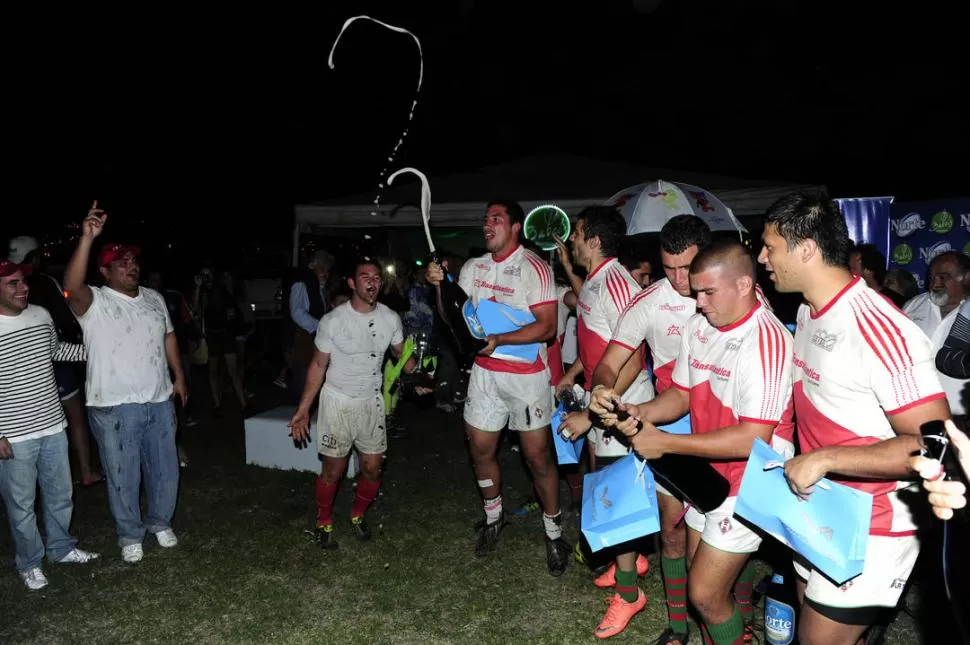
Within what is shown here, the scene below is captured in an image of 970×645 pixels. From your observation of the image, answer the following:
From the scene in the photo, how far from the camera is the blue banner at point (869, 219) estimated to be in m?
8.66

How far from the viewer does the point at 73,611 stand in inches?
177

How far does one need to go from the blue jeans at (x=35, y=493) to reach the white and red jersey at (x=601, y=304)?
3.74m

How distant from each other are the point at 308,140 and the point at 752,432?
27281mm

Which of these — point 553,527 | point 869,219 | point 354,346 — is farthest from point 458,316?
point 869,219

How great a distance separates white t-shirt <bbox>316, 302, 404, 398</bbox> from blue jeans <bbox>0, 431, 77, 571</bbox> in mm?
1920

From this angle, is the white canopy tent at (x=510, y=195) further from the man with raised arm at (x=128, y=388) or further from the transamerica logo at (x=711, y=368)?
the transamerica logo at (x=711, y=368)

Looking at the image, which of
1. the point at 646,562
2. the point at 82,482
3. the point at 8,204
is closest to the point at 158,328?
the point at 82,482

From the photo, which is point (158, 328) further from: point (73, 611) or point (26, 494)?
point (73, 611)

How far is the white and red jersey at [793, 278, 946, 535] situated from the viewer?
240 centimetres

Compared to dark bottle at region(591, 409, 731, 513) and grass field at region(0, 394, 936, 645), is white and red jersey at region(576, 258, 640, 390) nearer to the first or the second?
dark bottle at region(591, 409, 731, 513)

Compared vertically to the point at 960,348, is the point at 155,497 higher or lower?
lower

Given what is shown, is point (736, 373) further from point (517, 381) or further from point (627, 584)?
point (517, 381)

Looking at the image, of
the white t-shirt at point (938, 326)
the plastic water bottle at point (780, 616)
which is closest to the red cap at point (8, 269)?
the plastic water bottle at point (780, 616)

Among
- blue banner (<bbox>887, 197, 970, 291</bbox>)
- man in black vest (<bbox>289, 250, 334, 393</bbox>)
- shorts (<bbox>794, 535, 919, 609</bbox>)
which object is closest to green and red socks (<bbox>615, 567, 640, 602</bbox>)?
shorts (<bbox>794, 535, 919, 609</bbox>)
